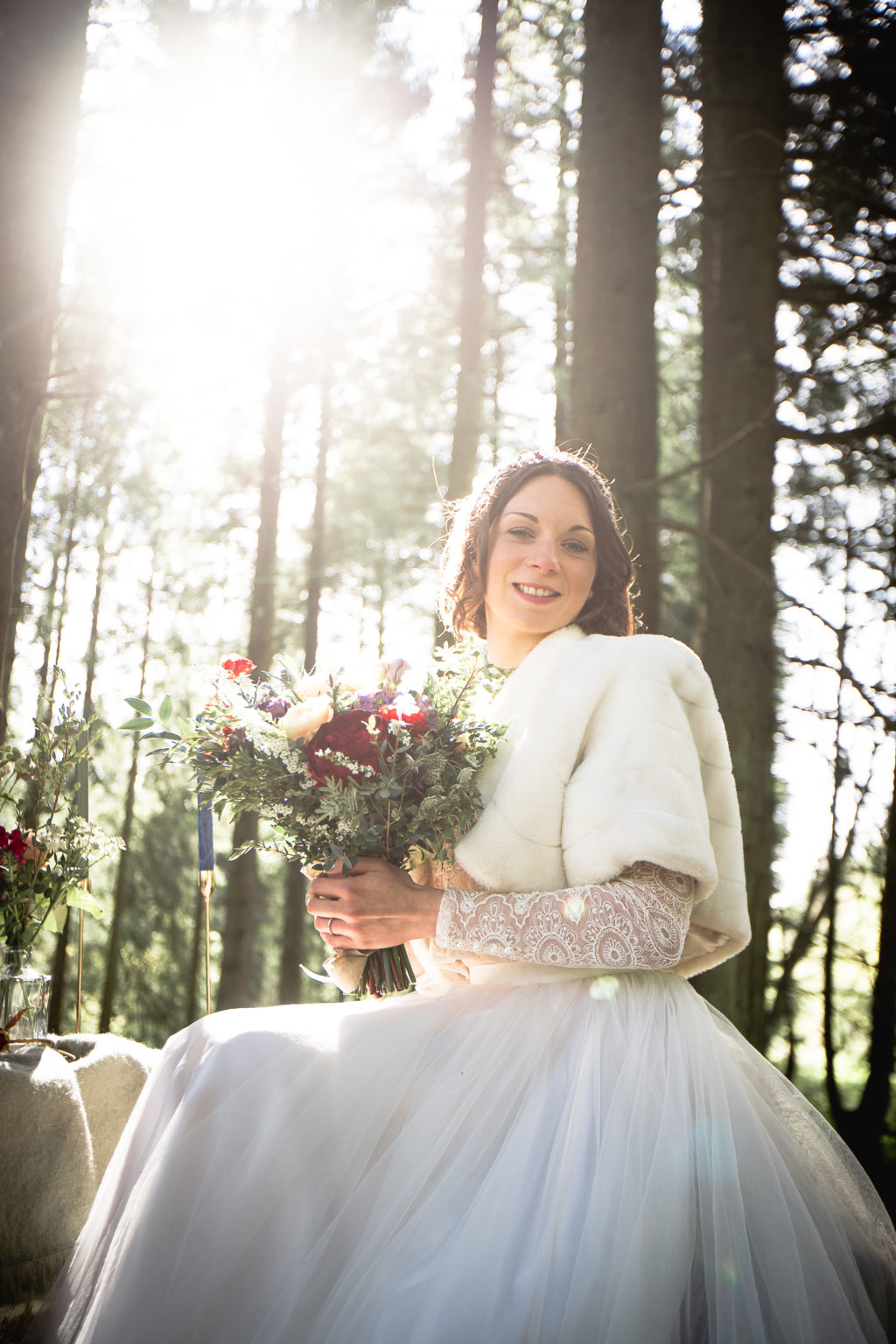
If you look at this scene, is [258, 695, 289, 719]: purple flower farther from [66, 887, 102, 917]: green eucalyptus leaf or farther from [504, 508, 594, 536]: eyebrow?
[66, 887, 102, 917]: green eucalyptus leaf

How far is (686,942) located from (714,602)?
332cm

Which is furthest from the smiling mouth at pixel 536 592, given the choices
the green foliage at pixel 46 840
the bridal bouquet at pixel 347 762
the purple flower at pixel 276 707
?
the green foliage at pixel 46 840

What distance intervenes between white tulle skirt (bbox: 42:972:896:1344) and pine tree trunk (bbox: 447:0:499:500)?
225 inches

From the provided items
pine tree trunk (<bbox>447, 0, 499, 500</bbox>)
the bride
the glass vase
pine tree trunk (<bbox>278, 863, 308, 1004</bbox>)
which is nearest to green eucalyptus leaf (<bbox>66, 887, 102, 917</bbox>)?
the glass vase

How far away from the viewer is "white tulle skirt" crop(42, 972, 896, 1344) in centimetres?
152

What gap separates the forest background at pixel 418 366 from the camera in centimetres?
437

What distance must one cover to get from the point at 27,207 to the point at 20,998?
128 inches

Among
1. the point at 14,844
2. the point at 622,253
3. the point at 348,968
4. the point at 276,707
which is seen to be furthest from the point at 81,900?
the point at 622,253

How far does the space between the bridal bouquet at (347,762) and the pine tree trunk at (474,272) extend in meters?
5.18

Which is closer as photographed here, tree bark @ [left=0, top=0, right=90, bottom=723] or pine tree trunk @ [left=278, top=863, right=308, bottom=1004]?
tree bark @ [left=0, top=0, right=90, bottom=723]

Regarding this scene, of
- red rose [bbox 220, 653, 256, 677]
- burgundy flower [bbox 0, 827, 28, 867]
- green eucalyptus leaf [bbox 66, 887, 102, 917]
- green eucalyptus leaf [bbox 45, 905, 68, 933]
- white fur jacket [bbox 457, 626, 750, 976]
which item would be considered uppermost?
red rose [bbox 220, 653, 256, 677]

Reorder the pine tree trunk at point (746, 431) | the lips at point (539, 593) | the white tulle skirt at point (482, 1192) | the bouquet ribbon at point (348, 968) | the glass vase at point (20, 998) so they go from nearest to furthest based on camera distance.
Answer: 1. the white tulle skirt at point (482, 1192)
2. the bouquet ribbon at point (348, 968)
3. the lips at point (539, 593)
4. the glass vase at point (20, 998)
5. the pine tree trunk at point (746, 431)

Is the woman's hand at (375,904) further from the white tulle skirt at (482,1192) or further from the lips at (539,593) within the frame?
the lips at (539,593)

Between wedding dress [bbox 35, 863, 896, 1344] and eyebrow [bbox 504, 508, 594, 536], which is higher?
eyebrow [bbox 504, 508, 594, 536]
